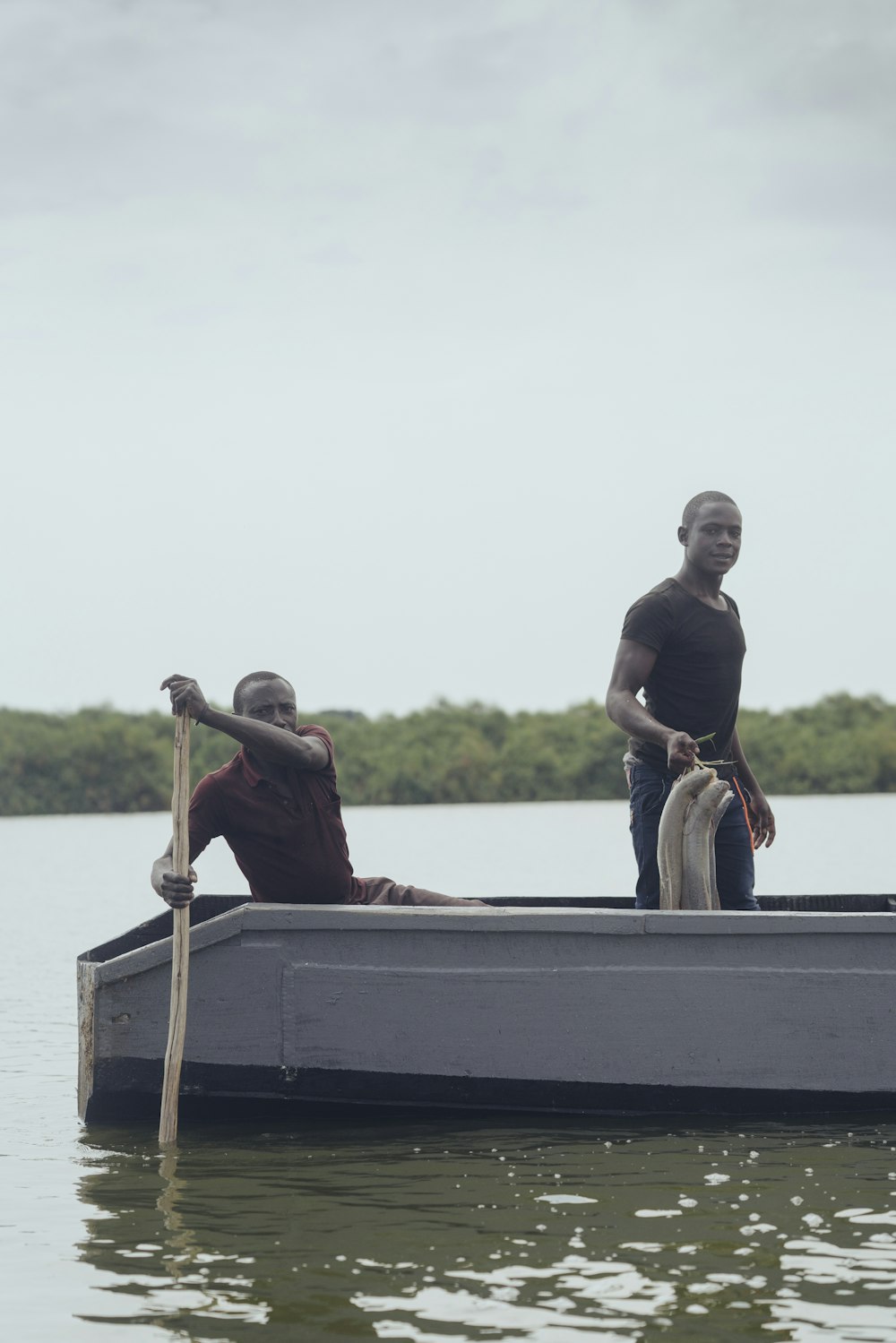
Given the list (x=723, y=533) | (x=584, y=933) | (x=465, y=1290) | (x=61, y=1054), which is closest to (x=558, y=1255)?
(x=465, y=1290)

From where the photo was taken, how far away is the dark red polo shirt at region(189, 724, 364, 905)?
656 cm

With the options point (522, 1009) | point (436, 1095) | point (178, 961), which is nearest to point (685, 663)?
point (522, 1009)

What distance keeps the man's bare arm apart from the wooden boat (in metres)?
0.61

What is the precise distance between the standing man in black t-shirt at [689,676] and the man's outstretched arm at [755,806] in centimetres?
25

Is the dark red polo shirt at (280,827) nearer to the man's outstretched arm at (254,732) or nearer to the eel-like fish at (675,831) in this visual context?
the man's outstretched arm at (254,732)

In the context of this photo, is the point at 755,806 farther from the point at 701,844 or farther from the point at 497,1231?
the point at 497,1231

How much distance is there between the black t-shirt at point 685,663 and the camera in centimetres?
670

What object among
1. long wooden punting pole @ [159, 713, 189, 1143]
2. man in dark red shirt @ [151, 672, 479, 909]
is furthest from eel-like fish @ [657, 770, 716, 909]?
long wooden punting pole @ [159, 713, 189, 1143]

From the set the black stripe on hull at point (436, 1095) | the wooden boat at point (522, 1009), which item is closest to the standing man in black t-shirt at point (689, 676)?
the wooden boat at point (522, 1009)

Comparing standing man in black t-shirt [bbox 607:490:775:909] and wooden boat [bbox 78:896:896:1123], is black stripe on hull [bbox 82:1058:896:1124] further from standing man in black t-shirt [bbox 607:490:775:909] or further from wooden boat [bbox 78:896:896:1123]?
standing man in black t-shirt [bbox 607:490:775:909]

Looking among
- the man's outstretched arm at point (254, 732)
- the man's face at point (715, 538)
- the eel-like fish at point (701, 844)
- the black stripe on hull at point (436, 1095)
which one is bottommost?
the black stripe on hull at point (436, 1095)

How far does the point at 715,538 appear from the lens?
676 centimetres

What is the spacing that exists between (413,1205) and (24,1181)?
161 cm

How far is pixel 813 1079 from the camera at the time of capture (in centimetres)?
630
